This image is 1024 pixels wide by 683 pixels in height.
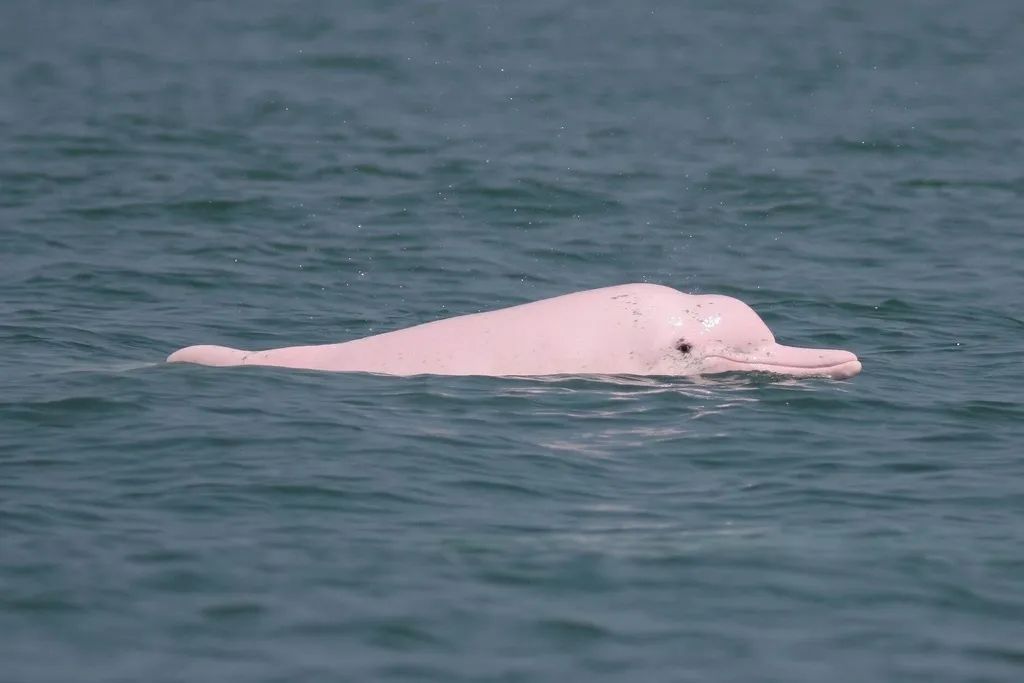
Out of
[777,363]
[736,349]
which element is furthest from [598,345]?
[777,363]

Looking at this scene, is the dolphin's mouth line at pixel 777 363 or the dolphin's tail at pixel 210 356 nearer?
the dolphin's mouth line at pixel 777 363

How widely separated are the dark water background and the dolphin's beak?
0.14 m

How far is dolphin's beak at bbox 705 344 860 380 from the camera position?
16.5m

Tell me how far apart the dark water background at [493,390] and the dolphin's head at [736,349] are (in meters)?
0.17

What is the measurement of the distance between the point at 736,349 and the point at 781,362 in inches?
16.6

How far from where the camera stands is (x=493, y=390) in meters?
15.9

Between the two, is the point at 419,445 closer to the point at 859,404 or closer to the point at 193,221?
the point at 859,404

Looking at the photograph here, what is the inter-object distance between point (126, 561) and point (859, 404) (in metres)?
7.40

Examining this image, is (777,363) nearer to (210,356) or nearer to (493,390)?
(493,390)

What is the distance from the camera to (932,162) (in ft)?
105

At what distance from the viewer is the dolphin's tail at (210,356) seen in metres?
16.7

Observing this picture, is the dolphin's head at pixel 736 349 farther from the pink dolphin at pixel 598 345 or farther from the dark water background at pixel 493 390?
the dark water background at pixel 493 390

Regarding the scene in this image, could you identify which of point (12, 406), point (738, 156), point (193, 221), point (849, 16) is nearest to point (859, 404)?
point (12, 406)

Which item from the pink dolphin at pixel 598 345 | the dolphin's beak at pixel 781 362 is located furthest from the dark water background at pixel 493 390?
the pink dolphin at pixel 598 345
